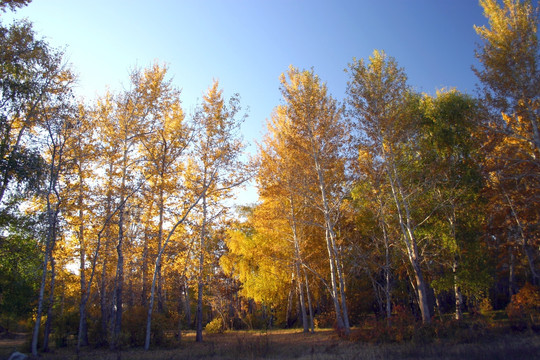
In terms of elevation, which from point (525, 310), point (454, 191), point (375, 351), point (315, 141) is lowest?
point (375, 351)

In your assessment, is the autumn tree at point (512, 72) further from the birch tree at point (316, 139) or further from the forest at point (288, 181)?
the birch tree at point (316, 139)

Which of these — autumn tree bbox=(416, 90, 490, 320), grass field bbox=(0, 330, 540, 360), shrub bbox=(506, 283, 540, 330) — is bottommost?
grass field bbox=(0, 330, 540, 360)

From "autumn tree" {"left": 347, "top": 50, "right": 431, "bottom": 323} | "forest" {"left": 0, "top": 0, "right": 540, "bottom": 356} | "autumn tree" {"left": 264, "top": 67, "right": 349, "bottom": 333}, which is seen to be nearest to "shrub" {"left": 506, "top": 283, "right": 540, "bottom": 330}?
"forest" {"left": 0, "top": 0, "right": 540, "bottom": 356}

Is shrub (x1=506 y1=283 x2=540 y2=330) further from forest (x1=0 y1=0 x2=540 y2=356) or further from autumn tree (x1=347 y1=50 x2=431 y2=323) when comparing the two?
autumn tree (x1=347 y1=50 x2=431 y2=323)

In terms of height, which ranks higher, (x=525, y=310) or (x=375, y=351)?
(x=525, y=310)

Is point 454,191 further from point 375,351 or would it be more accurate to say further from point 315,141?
point 375,351

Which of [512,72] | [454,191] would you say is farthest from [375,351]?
[512,72]

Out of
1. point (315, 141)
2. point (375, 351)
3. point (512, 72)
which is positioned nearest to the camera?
point (375, 351)

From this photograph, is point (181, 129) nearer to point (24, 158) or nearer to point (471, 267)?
point (24, 158)

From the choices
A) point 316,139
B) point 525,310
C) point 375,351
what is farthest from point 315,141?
point 525,310

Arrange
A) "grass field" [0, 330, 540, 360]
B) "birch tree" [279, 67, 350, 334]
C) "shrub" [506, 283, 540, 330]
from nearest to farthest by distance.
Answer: "grass field" [0, 330, 540, 360] → "shrub" [506, 283, 540, 330] → "birch tree" [279, 67, 350, 334]

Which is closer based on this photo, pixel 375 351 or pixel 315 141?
pixel 375 351

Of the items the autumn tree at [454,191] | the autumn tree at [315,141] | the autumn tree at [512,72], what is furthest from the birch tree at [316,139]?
the autumn tree at [512,72]

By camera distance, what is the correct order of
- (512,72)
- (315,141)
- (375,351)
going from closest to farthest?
1. (375,351)
2. (512,72)
3. (315,141)
